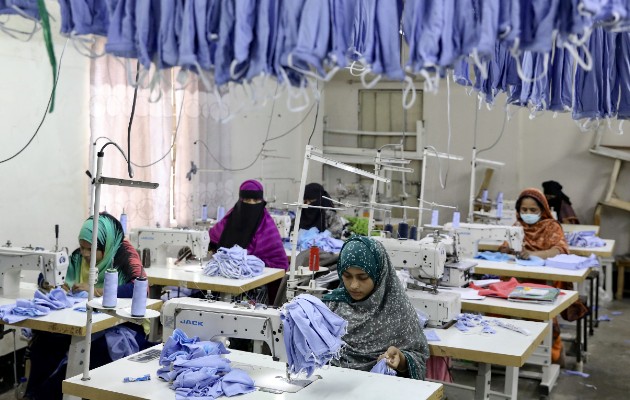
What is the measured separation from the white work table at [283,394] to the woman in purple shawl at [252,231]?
9.34 ft

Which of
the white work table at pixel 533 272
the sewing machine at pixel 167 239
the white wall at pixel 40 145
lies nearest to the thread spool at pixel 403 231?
the white work table at pixel 533 272

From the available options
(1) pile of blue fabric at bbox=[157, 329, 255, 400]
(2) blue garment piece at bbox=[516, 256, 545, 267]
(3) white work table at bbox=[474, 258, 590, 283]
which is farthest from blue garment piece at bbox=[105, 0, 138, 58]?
(2) blue garment piece at bbox=[516, 256, 545, 267]

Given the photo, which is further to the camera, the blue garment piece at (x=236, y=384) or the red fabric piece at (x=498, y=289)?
the red fabric piece at (x=498, y=289)

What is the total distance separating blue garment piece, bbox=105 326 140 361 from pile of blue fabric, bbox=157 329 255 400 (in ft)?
3.31

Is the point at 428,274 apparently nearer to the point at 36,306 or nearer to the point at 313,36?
the point at 36,306

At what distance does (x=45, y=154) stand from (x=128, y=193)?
35.6 inches

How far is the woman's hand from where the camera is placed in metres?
3.04

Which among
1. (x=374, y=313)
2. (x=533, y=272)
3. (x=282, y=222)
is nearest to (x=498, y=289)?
(x=533, y=272)

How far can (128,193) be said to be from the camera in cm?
611

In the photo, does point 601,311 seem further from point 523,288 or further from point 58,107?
point 58,107

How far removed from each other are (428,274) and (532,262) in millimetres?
2053

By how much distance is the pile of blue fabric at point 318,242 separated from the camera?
5.92 metres

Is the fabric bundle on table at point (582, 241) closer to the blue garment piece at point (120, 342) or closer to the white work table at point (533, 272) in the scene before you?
the white work table at point (533, 272)

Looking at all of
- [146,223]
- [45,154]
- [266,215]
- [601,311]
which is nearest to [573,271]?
[266,215]
